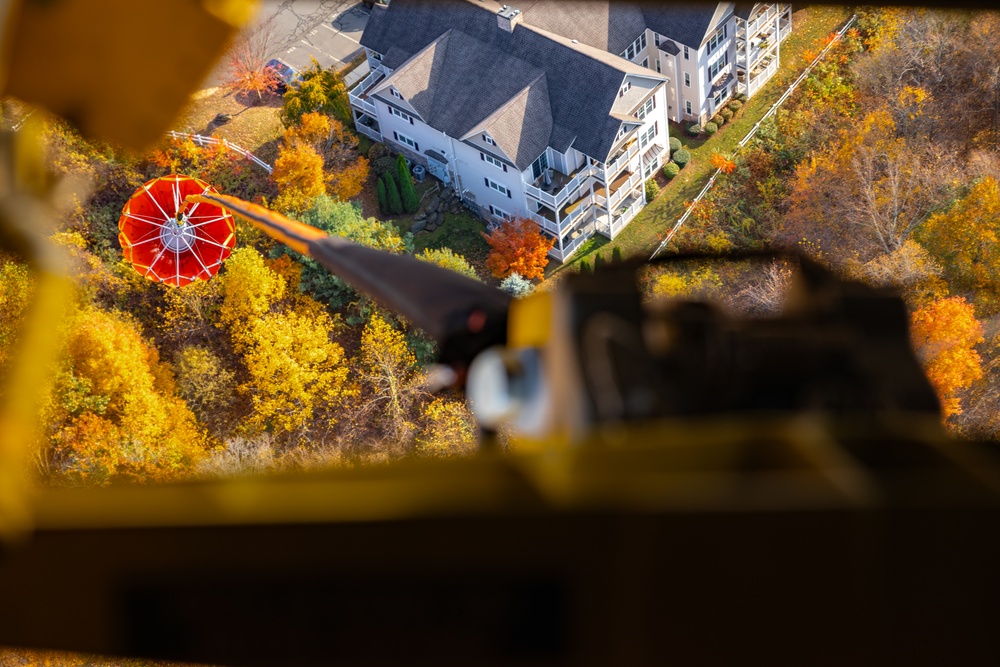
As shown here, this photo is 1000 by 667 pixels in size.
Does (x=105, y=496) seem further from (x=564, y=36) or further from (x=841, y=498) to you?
(x=564, y=36)

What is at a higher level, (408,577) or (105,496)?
(105,496)

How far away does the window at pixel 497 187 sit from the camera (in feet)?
97.9

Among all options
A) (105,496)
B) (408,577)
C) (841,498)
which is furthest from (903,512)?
(105,496)

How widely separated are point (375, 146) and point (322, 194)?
172 inches

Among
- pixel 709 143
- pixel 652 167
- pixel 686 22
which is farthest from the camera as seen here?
pixel 709 143

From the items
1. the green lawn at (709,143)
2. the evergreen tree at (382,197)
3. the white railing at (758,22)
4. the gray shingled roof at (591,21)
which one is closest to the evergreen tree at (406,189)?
the evergreen tree at (382,197)

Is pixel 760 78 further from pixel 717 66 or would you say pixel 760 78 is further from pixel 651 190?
pixel 651 190

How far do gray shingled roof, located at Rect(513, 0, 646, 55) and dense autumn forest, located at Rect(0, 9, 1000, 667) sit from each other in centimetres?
526

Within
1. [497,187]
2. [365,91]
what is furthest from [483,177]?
[365,91]

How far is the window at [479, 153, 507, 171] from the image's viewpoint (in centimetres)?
2927

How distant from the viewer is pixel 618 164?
2964 centimetres

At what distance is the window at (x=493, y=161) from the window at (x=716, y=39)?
26.5 ft

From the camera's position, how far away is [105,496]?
7.98 feet

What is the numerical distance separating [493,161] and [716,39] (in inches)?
338
